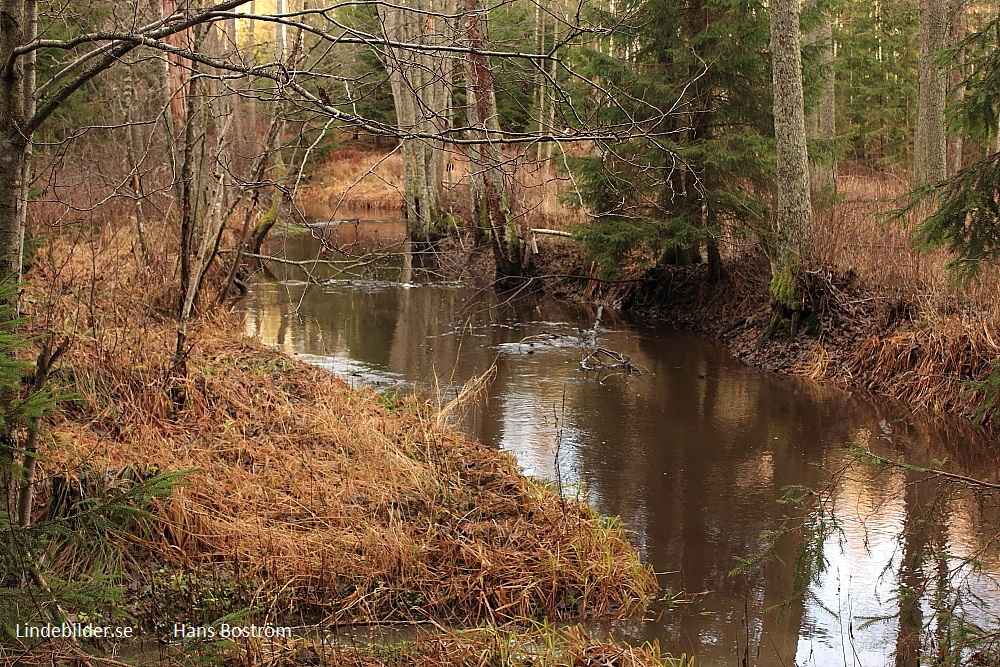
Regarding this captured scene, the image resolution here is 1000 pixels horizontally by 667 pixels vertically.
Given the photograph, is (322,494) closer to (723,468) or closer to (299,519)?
(299,519)

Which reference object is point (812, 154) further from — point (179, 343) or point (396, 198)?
point (396, 198)

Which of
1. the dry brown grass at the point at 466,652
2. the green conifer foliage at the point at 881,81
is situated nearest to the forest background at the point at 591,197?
the dry brown grass at the point at 466,652

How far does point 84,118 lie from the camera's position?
19734 millimetres

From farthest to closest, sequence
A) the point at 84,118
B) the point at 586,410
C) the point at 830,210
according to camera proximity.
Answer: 1. the point at 84,118
2. the point at 830,210
3. the point at 586,410

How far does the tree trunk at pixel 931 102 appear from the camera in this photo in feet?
52.8

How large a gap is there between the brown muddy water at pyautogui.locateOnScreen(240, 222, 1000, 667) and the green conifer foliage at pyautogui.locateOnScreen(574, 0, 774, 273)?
6.00 feet

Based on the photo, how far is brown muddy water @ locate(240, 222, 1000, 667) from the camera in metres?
5.62

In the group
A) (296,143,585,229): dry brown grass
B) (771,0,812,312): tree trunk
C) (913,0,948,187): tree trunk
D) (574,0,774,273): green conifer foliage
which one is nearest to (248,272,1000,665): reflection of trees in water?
(771,0,812,312): tree trunk

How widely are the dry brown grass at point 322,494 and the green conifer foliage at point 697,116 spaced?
7.00 m

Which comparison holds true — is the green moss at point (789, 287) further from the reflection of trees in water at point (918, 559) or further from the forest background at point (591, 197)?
the reflection of trees in water at point (918, 559)

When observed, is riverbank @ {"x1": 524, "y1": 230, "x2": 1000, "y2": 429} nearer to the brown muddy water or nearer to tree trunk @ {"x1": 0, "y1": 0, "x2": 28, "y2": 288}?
the brown muddy water

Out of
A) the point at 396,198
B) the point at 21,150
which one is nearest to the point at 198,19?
the point at 21,150

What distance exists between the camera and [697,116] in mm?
14898

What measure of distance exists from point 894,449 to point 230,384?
21.4ft
